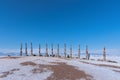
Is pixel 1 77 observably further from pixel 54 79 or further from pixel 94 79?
pixel 94 79

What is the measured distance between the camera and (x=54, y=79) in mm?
23906

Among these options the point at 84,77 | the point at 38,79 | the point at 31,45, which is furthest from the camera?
the point at 31,45

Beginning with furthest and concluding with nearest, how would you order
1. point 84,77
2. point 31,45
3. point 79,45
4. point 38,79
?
point 31,45, point 79,45, point 84,77, point 38,79

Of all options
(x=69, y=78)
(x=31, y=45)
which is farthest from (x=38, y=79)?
(x=31, y=45)

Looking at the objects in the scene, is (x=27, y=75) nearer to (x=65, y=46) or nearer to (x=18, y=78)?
(x=18, y=78)

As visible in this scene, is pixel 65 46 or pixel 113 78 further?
pixel 65 46

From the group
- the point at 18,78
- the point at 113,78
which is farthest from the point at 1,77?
the point at 113,78

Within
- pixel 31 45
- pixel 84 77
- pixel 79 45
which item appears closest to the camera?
pixel 84 77

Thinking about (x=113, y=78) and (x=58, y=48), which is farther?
(x=58, y=48)

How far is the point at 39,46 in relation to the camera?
3342 inches

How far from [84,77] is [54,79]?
16.2 ft

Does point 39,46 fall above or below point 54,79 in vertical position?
above

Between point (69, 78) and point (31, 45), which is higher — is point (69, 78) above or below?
below

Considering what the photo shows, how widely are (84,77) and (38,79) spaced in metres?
7.20
